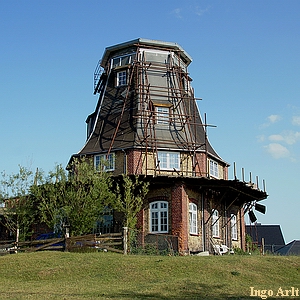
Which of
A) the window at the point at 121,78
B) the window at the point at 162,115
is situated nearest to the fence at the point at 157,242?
the window at the point at 162,115

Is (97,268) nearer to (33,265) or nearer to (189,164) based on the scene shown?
(33,265)


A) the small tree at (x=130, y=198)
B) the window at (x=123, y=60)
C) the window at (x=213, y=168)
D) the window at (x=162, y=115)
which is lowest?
the small tree at (x=130, y=198)

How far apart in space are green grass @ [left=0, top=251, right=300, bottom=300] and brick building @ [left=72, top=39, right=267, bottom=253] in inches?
298

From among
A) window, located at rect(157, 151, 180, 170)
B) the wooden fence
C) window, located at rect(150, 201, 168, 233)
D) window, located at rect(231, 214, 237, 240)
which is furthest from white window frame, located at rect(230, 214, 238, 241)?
the wooden fence

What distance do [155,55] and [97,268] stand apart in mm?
19756

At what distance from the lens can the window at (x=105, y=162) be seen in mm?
28688

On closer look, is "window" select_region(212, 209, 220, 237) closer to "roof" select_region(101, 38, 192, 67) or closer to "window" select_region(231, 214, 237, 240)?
"window" select_region(231, 214, 237, 240)

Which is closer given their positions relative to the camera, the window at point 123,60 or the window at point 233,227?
the window at point 233,227

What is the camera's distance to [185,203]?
28344mm

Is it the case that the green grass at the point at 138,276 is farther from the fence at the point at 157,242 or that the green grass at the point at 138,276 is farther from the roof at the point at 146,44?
the roof at the point at 146,44

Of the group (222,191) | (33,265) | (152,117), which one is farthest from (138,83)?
(33,265)

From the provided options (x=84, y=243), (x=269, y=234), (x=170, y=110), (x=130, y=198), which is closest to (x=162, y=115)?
(x=170, y=110)

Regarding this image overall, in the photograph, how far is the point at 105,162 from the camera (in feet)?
93.7

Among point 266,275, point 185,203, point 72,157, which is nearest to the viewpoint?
point 266,275
